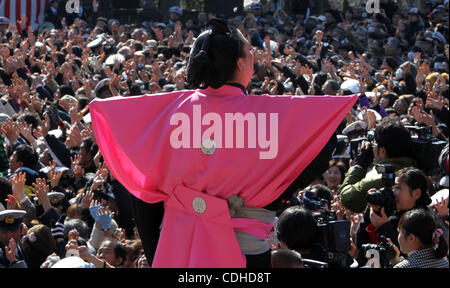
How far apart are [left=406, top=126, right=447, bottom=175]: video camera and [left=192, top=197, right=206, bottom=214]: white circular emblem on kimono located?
1.80 meters

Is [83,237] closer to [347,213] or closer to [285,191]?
[347,213]

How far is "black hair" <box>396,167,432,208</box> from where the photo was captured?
3982mm

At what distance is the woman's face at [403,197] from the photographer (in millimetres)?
4023

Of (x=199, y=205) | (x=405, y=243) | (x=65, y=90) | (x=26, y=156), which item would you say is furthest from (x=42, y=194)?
(x=65, y=90)

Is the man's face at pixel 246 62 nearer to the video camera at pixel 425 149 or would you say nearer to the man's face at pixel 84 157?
the video camera at pixel 425 149

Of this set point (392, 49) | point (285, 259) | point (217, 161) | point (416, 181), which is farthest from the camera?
point (392, 49)

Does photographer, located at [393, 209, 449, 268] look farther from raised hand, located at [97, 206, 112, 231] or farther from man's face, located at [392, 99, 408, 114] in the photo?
man's face, located at [392, 99, 408, 114]

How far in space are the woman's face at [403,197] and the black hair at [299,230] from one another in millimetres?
462

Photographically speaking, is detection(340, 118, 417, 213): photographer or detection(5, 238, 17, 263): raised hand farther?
detection(340, 118, 417, 213): photographer

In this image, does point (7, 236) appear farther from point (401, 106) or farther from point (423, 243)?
point (401, 106)

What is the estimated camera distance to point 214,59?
290cm

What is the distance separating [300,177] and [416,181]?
1318 millimetres

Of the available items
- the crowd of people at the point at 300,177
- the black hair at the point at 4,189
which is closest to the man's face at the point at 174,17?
the crowd of people at the point at 300,177

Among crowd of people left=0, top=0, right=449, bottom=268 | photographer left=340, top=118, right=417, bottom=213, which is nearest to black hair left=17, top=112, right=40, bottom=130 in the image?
crowd of people left=0, top=0, right=449, bottom=268
